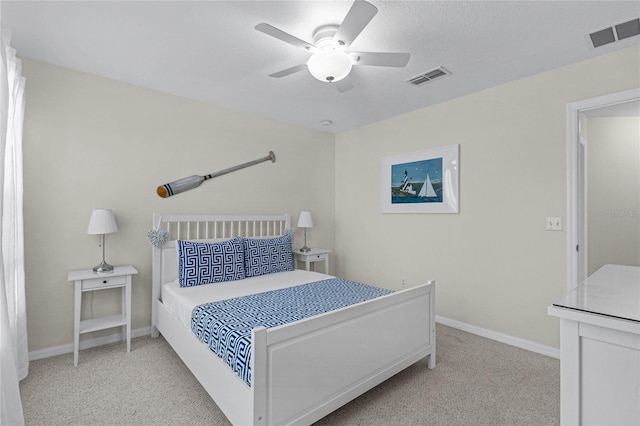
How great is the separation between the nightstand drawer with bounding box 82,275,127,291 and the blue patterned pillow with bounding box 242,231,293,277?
109 cm

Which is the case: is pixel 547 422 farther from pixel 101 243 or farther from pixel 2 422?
pixel 101 243

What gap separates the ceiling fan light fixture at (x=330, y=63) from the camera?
1941 mm

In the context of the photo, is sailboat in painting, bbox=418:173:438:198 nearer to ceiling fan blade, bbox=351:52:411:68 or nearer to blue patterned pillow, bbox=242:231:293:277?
blue patterned pillow, bbox=242:231:293:277

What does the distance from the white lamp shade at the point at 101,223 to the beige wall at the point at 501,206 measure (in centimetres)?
305

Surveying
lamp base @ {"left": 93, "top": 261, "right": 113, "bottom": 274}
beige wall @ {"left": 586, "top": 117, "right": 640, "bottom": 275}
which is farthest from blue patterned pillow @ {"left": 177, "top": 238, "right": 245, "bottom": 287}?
beige wall @ {"left": 586, "top": 117, "right": 640, "bottom": 275}

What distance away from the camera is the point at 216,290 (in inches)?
106

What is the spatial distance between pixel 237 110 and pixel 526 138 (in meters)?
3.10

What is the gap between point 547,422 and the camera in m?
1.85

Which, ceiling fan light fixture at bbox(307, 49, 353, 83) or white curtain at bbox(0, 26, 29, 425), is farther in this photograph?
ceiling fan light fixture at bbox(307, 49, 353, 83)

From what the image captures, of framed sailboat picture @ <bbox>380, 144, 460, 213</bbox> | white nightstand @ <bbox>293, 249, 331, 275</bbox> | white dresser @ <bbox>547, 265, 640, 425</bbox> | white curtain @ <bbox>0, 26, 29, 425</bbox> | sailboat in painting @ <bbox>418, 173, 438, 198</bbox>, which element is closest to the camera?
white dresser @ <bbox>547, 265, 640, 425</bbox>

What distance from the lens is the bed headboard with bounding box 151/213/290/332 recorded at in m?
3.10

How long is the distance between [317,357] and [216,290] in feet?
4.29

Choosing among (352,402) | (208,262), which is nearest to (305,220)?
(208,262)

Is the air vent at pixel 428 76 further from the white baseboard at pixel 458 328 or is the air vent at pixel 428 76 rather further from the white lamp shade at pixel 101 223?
the white lamp shade at pixel 101 223
